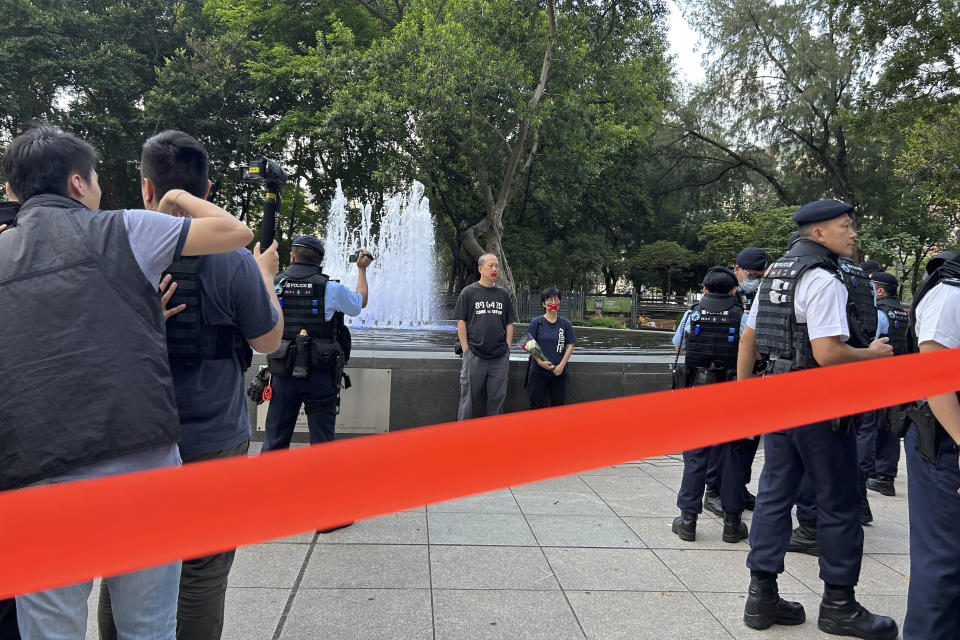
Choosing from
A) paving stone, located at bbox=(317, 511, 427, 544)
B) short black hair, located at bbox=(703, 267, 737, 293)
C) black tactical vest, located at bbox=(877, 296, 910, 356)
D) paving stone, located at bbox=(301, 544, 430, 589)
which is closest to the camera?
paving stone, located at bbox=(301, 544, 430, 589)

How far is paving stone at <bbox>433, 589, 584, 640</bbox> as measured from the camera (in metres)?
3.11

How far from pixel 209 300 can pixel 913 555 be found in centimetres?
280

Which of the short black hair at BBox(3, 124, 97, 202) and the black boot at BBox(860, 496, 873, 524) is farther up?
the short black hair at BBox(3, 124, 97, 202)

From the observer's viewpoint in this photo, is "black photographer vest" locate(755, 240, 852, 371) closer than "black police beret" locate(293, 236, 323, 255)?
Yes

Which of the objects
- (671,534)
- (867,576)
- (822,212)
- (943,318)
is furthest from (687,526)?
(943,318)

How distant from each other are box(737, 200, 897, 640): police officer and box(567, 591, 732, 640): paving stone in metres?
0.25

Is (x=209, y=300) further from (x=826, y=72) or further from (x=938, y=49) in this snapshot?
(x=826, y=72)

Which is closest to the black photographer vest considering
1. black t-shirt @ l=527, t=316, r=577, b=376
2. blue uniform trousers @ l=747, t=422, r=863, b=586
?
blue uniform trousers @ l=747, t=422, r=863, b=586

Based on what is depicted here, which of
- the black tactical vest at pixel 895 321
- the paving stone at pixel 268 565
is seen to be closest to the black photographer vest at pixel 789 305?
the paving stone at pixel 268 565

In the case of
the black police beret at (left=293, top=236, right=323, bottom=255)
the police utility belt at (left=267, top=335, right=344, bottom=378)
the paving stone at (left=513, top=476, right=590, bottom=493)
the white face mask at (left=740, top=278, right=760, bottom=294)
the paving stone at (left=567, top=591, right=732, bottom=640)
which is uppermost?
the black police beret at (left=293, top=236, right=323, bottom=255)

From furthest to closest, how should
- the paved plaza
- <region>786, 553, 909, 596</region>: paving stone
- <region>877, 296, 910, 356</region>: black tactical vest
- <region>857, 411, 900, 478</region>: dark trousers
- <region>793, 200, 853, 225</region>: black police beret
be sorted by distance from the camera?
<region>877, 296, 910, 356</region>: black tactical vest → <region>857, 411, 900, 478</region>: dark trousers → <region>786, 553, 909, 596</region>: paving stone → <region>793, 200, 853, 225</region>: black police beret → the paved plaza

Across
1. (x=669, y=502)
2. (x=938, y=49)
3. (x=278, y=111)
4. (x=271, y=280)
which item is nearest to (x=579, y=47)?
(x=938, y=49)

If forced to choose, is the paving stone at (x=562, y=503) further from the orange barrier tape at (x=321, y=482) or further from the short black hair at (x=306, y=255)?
the orange barrier tape at (x=321, y=482)

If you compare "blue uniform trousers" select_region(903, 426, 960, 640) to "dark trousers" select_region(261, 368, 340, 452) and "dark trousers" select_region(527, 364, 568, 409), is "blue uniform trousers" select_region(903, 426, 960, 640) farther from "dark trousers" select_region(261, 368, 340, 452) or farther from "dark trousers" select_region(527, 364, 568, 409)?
"dark trousers" select_region(527, 364, 568, 409)
